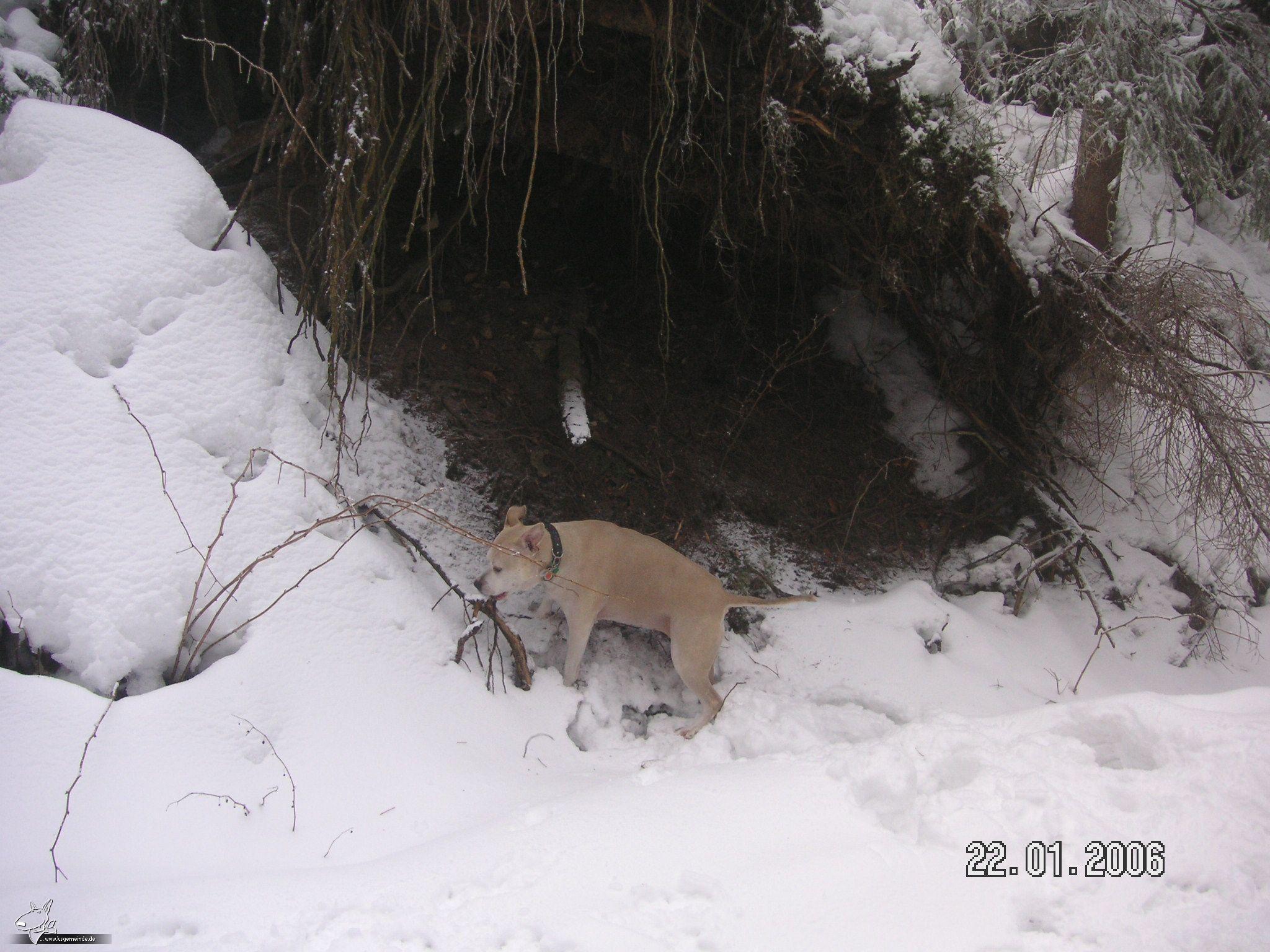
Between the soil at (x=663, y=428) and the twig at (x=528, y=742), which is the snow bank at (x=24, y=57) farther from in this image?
the twig at (x=528, y=742)

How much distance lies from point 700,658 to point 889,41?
325 cm

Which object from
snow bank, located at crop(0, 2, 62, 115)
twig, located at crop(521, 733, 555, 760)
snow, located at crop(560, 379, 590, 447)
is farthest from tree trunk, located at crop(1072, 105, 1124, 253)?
snow bank, located at crop(0, 2, 62, 115)

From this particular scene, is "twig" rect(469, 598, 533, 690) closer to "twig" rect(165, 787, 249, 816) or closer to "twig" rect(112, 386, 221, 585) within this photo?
"twig" rect(112, 386, 221, 585)

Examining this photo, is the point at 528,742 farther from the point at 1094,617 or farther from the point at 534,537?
the point at 1094,617

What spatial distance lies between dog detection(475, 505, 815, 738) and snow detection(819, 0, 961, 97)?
265cm

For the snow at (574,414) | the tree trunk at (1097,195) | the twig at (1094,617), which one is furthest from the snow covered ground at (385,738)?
the tree trunk at (1097,195)

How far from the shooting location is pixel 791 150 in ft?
12.9

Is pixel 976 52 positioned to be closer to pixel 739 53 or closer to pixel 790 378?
pixel 739 53

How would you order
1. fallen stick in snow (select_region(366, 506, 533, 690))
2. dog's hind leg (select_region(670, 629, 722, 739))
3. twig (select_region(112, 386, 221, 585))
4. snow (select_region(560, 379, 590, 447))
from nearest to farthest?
twig (select_region(112, 386, 221, 585)), fallen stick in snow (select_region(366, 506, 533, 690)), dog's hind leg (select_region(670, 629, 722, 739)), snow (select_region(560, 379, 590, 447))

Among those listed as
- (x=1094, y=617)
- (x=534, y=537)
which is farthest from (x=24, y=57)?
(x=1094, y=617)

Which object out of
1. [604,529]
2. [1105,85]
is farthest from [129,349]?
[1105,85]

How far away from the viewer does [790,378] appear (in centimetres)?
525
